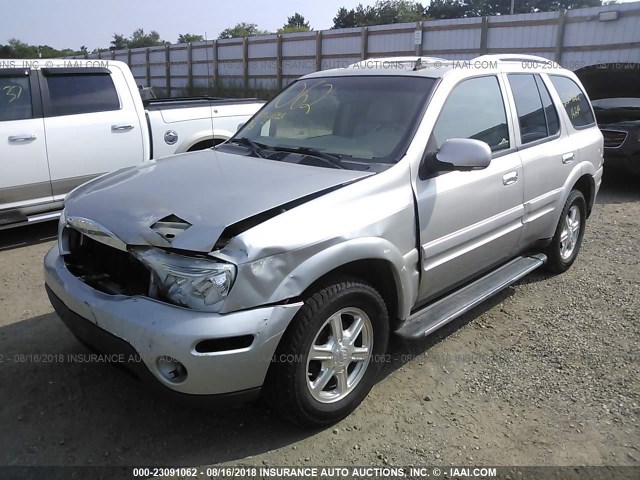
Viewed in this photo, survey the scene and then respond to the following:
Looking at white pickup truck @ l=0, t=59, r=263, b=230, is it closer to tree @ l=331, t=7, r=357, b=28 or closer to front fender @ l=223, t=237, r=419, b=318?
front fender @ l=223, t=237, r=419, b=318

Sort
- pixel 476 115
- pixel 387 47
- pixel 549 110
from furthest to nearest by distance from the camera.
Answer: pixel 387 47 < pixel 549 110 < pixel 476 115

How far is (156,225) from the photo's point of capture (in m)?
2.58

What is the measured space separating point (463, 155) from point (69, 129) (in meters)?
4.39

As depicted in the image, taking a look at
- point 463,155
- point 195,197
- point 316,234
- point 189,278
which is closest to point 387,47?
point 463,155

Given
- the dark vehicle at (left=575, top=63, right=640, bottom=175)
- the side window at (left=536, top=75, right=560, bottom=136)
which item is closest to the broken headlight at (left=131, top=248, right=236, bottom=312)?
the side window at (left=536, top=75, right=560, bottom=136)

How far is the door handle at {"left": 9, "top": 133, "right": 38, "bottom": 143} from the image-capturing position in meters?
5.43

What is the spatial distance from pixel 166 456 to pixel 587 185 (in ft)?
14.5

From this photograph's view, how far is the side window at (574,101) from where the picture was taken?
4836 millimetres

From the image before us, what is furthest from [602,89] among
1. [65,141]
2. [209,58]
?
[209,58]

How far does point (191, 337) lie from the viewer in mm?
2332

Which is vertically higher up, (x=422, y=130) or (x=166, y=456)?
(x=422, y=130)

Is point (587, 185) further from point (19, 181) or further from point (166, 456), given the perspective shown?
point (19, 181)

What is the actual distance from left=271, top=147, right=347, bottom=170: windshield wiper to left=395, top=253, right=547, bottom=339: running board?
100cm

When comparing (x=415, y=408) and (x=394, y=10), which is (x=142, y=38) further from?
(x=415, y=408)
